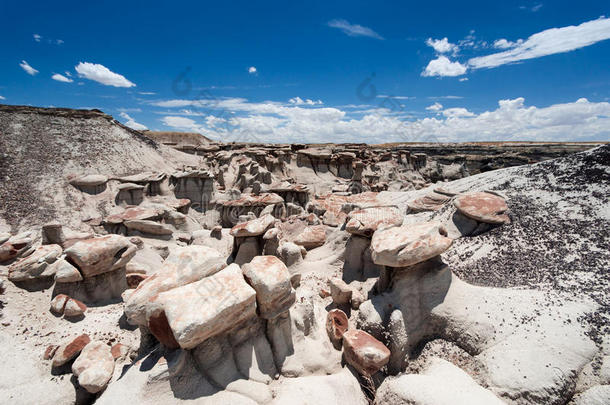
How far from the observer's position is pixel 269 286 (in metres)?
3.60

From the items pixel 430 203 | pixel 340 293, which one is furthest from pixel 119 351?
pixel 430 203

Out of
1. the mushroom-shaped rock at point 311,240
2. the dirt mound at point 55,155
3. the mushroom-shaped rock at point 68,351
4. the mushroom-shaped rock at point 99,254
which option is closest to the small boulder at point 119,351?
the mushroom-shaped rock at point 68,351

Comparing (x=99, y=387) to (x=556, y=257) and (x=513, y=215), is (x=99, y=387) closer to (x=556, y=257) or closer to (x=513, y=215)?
(x=556, y=257)

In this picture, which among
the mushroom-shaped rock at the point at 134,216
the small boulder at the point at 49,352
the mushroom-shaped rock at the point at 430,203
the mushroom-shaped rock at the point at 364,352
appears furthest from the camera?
the mushroom-shaped rock at the point at 134,216

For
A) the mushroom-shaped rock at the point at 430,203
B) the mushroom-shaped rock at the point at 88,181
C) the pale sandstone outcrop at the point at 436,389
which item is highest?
the mushroom-shaped rock at the point at 88,181

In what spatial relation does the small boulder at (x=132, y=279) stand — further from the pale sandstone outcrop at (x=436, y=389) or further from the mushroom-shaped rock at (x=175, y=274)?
the pale sandstone outcrop at (x=436, y=389)

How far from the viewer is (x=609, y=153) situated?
663 cm

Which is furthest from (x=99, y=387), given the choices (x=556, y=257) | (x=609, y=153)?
(x=609, y=153)

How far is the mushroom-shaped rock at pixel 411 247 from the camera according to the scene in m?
4.12

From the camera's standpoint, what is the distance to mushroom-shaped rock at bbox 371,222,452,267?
4.12 m

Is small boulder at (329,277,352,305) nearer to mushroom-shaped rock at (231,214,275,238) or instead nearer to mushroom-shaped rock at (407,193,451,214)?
mushroom-shaped rock at (231,214,275,238)

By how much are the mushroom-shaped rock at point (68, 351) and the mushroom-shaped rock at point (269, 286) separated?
2489 mm

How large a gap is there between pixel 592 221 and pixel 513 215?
1.17 m

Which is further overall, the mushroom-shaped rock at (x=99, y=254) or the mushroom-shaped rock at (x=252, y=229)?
the mushroom-shaped rock at (x=252, y=229)
